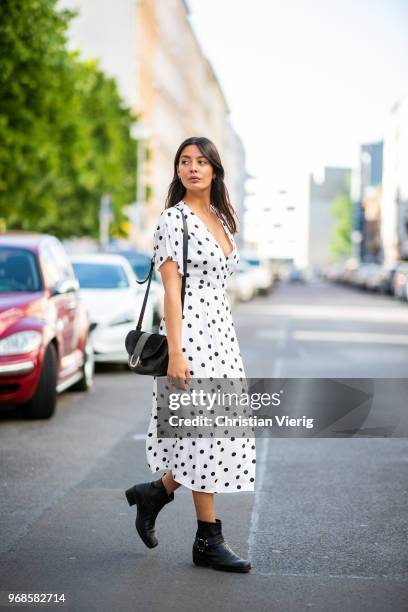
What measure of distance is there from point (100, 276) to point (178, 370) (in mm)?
11819

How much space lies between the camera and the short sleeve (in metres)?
5.00

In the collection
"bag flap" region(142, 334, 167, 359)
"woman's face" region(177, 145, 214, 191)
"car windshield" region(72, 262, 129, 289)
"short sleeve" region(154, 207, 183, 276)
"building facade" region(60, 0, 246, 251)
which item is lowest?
"car windshield" region(72, 262, 129, 289)

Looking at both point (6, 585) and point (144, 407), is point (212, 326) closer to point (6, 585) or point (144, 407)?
point (6, 585)

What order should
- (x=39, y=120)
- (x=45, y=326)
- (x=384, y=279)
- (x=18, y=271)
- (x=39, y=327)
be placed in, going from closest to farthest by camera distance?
(x=39, y=327), (x=45, y=326), (x=18, y=271), (x=39, y=120), (x=384, y=279)

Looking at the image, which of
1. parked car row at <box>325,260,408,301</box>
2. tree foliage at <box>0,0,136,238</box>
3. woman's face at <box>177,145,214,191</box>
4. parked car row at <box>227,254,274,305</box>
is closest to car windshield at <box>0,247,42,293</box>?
woman's face at <box>177,145,214,191</box>

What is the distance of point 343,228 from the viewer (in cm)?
15950

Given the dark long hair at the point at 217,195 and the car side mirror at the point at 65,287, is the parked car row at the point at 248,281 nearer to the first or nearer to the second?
the car side mirror at the point at 65,287

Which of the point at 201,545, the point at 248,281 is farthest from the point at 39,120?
the point at 201,545

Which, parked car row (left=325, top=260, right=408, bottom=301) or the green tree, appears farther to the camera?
the green tree

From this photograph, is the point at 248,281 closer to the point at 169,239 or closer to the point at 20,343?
the point at 20,343

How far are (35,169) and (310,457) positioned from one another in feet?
79.3

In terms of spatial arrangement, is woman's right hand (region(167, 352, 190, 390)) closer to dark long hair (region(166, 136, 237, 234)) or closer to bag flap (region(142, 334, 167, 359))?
bag flap (region(142, 334, 167, 359))

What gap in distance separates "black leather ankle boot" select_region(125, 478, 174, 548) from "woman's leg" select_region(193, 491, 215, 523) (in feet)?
0.73

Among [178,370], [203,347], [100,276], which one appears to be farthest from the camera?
[100,276]
